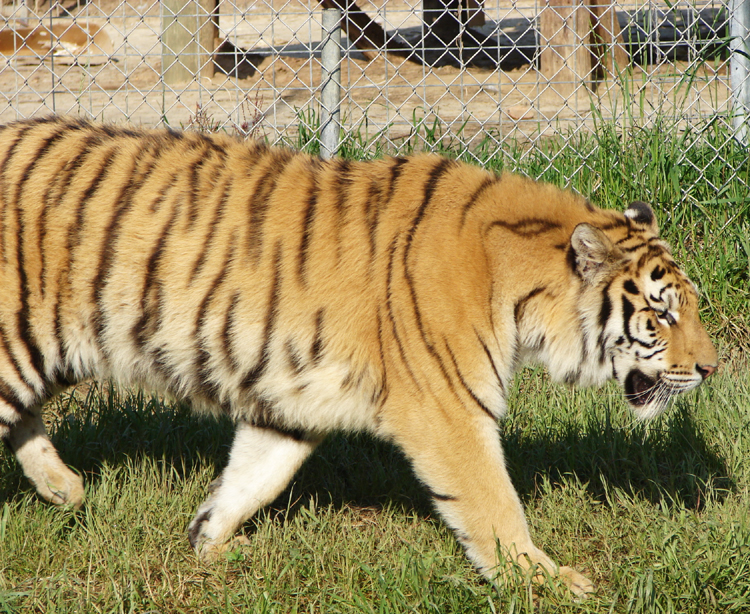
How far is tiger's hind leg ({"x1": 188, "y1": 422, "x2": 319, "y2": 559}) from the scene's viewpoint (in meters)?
2.72

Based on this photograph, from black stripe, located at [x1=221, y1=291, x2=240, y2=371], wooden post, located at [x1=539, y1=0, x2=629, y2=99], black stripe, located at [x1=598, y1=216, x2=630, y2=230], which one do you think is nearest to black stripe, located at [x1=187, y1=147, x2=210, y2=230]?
black stripe, located at [x1=221, y1=291, x2=240, y2=371]

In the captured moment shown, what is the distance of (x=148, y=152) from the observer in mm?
2559

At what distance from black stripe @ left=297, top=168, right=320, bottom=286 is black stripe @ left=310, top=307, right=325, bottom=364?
0.10m

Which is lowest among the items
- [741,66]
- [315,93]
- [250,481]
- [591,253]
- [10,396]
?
[250,481]

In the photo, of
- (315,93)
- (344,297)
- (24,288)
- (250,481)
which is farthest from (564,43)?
(24,288)

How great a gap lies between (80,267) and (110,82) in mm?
6479

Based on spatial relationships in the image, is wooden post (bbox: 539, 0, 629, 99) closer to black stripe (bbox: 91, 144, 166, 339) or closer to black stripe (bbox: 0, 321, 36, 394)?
black stripe (bbox: 91, 144, 166, 339)

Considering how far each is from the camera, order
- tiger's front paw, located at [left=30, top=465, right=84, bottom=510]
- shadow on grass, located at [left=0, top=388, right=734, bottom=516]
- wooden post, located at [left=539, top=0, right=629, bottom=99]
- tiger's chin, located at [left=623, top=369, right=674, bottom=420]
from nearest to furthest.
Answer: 1. tiger's chin, located at [left=623, top=369, right=674, bottom=420]
2. tiger's front paw, located at [left=30, top=465, right=84, bottom=510]
3. shadow on grass, located at [left=0, top=388, right=734, bottom=516]
4. wooden post, located at [left=539, top=0, right=629, bottom=99]

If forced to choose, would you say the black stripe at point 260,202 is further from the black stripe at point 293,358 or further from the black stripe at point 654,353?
the black stripe at point 654,353

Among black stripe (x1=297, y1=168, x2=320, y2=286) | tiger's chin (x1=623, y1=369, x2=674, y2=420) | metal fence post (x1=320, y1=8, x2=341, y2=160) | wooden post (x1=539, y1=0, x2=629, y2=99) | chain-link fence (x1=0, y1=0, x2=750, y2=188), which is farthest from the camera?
wooden post (x1=539, y1=0, x2=629, y2=99)

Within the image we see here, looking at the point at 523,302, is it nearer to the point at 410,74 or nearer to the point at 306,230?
the point at 306,230

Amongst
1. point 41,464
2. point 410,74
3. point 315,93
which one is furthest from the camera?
point 410,74

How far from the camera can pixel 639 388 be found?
8.45ft

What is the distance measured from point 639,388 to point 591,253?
0.48 m
